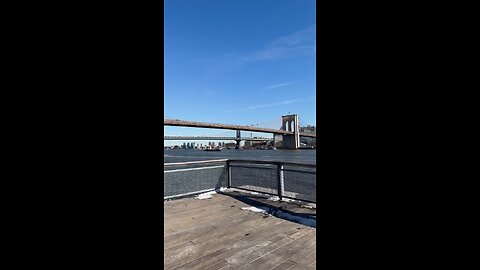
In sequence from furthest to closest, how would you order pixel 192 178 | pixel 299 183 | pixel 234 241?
pixel 192 178 → pixel 299 183 → pixel 234 241

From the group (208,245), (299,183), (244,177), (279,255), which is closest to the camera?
(279,255)

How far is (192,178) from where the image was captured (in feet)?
A: 19.4

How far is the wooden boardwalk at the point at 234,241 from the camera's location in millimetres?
2617

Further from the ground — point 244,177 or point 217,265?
point 244,177

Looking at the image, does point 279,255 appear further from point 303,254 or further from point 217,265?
point 217,265

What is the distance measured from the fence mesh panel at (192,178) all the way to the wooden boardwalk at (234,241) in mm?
985

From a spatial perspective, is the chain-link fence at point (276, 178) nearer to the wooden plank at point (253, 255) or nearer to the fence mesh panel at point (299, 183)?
the fence mesh panel at point (299, 183)

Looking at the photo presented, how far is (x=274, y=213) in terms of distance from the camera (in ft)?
14.3

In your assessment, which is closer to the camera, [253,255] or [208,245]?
[253,255]

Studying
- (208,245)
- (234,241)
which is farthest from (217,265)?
(234,241)

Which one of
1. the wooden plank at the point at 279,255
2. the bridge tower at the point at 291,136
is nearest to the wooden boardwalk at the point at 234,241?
the wooden plank at the point at 279,255

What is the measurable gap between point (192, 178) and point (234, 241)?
9.58 feet
